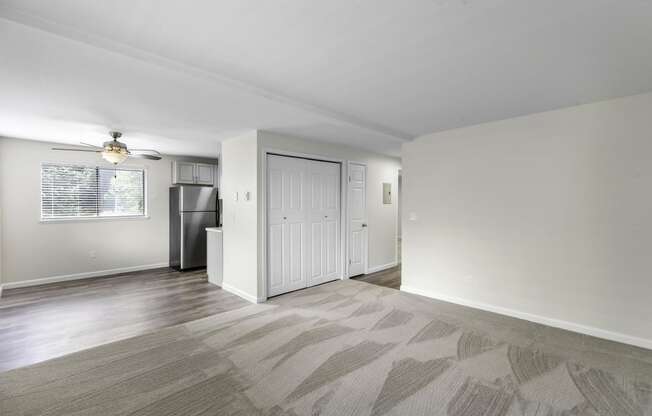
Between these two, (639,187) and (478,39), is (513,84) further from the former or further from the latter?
(639,187)

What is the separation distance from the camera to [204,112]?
10.4ft

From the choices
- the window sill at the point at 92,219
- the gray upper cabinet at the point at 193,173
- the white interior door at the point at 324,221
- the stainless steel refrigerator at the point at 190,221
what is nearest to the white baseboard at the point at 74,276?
the stainless steel refrigerator at the point at 190,221

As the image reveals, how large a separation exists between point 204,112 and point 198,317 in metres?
2.33

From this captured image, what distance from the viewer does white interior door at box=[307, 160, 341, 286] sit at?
4.70 m

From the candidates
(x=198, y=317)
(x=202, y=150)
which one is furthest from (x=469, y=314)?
(x=202, y=150)

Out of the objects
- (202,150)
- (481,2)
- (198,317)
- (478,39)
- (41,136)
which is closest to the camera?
(481,2)

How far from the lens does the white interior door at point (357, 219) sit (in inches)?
206

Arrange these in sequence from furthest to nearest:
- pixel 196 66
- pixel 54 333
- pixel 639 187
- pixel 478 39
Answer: pixel 54 333 → pixel 639 187 → pixel 196 66 → pixel 478 39

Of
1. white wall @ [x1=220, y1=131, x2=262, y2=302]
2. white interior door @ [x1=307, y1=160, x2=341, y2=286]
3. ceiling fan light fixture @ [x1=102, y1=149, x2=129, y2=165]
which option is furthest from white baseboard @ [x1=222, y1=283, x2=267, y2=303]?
ceiling fan light fixture @ [x1=102, y1=149, x2=129, y2=165]

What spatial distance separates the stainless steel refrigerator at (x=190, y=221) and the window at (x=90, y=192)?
0.67 m

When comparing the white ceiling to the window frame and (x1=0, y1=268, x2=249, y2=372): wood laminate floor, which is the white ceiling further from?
(x1=0, y1=268, x2=249, y2=372): wood laminate floor

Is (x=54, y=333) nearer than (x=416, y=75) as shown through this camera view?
No

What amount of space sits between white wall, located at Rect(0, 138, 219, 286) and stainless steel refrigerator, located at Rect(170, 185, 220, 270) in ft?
1.09

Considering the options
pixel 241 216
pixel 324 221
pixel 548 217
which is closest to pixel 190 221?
pixel 241 216
